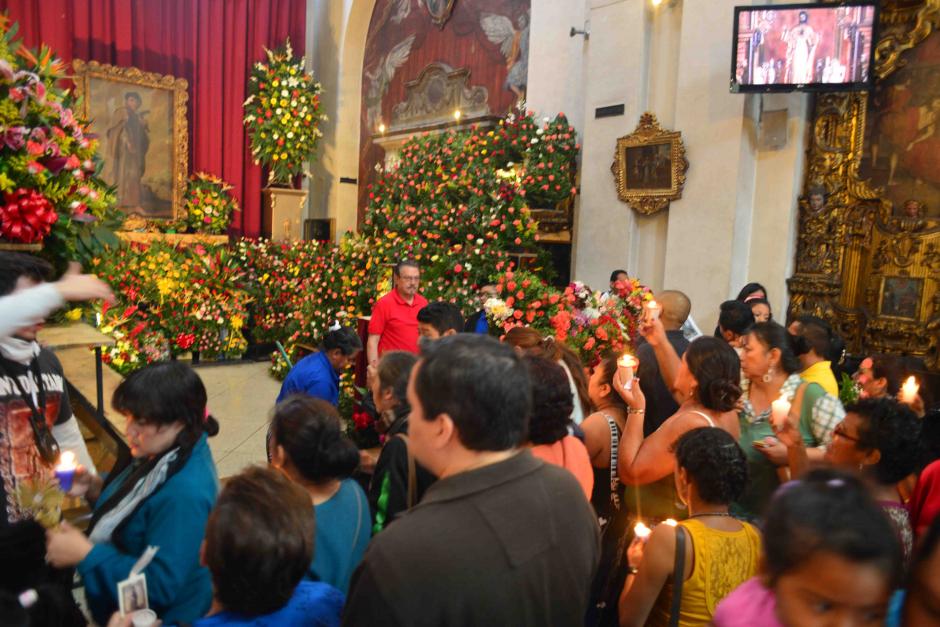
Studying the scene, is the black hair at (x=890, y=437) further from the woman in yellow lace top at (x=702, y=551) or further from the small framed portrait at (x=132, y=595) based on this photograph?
the small framed portrait at (x=132, y=595)

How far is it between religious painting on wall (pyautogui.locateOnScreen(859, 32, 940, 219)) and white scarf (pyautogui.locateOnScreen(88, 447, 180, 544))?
6.77m

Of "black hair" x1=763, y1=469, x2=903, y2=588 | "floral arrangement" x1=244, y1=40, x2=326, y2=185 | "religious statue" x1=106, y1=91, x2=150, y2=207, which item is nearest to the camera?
"black hair" x1=763, y1=469, x2=903, y2=588

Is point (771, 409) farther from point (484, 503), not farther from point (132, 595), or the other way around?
point (132, 595)

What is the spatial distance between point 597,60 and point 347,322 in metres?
4.70

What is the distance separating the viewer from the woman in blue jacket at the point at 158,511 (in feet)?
5.81

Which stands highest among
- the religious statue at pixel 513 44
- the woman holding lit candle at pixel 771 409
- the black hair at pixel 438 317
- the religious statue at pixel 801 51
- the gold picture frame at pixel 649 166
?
the religious statue at pixel 513 44

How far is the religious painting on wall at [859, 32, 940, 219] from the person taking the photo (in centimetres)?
596

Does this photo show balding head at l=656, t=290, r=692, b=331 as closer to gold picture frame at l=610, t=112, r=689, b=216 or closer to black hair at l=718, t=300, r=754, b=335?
black hair at l=718, t=300, r=754, b=335

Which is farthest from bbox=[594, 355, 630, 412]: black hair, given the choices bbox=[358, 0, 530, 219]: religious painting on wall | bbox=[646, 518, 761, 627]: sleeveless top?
bbox=[358, 0, 530, 219]: religious painting on wall

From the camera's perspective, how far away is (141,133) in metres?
12.2

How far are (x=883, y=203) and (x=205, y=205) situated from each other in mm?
11234

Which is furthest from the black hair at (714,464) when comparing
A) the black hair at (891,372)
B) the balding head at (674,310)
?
the black hair at (891,372)

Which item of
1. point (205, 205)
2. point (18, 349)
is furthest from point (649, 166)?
point (205, 205)

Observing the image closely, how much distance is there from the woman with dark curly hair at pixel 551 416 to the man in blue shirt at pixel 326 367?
5.85 ft
